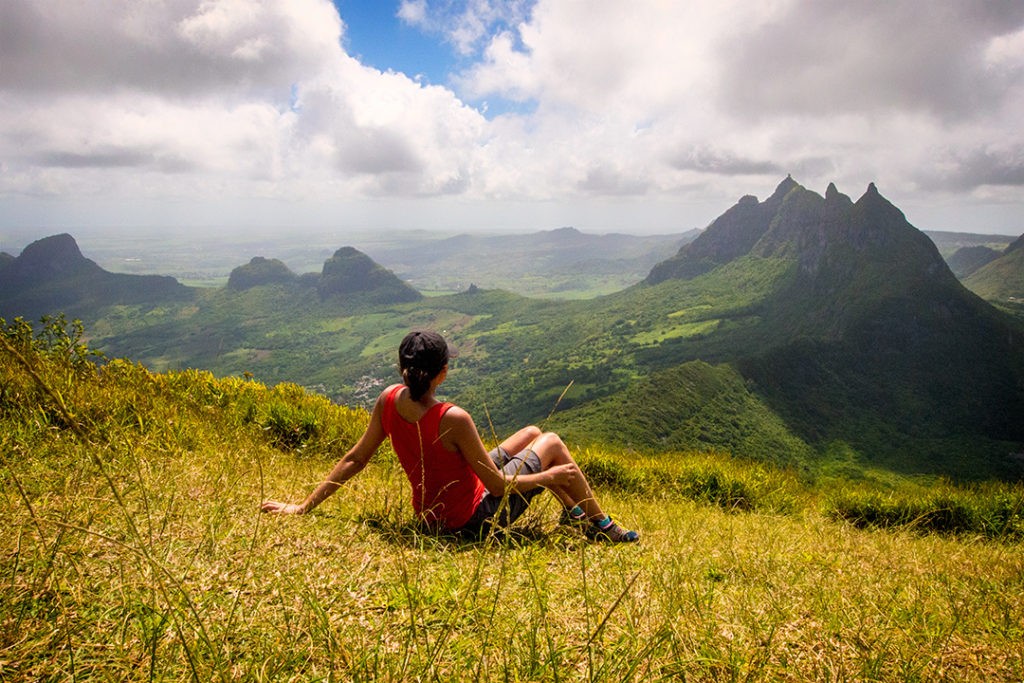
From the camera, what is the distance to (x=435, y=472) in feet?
11.8

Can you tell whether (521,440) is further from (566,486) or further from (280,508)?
(280,508)

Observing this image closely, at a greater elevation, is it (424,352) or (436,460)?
(424,352)

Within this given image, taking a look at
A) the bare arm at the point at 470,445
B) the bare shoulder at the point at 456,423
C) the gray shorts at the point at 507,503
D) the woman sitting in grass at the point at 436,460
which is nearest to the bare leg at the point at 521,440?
the gray shorts at the point at 507,503

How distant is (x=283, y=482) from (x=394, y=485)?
0.98 meters

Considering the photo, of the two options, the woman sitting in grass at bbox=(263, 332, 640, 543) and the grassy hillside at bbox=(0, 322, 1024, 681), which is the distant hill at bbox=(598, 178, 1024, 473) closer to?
the grassy hillside at bbox=(0, 322, 1024, 681)

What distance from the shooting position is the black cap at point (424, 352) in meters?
3.35

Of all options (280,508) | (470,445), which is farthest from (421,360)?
(280,508)

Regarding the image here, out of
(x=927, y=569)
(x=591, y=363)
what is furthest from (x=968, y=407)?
(x=927, y=569)

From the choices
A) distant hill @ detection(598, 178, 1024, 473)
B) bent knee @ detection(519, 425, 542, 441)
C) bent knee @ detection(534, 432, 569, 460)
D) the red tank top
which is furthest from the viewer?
distant hill @ detection(598, 178, 1024, 473)

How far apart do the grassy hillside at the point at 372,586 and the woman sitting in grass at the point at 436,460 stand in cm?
25

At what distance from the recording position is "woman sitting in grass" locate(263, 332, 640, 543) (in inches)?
133

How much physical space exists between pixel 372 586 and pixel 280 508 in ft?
4.15

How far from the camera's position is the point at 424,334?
3412 millimetres

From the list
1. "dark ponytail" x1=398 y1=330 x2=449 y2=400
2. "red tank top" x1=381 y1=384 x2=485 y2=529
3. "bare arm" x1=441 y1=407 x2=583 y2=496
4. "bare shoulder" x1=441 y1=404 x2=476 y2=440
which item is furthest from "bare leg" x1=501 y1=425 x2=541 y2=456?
"dark ponytail" x1=398 y1=330 x2=449 y2=400
